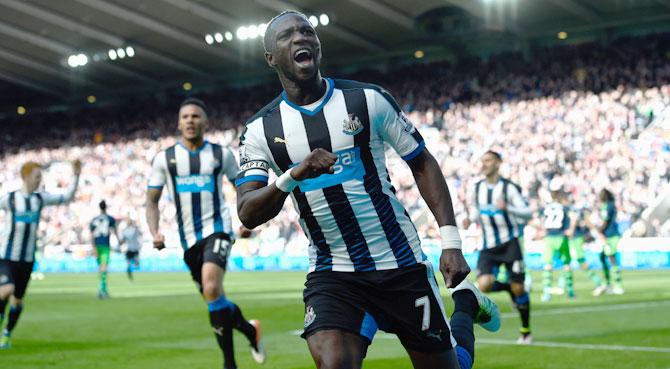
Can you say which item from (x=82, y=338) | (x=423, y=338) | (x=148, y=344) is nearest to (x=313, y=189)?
(x=423, y=338)

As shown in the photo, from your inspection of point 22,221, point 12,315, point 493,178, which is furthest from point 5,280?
point 493,178

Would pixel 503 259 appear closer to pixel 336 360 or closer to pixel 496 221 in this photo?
pixel 496 221

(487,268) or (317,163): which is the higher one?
(317,163)

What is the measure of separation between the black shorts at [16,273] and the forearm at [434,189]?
26.6 ft

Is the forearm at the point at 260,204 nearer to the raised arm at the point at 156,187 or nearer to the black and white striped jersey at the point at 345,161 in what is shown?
the black and white striped jersey at the point at 345,161

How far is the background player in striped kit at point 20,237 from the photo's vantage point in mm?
11781

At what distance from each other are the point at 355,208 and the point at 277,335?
8.05 metres

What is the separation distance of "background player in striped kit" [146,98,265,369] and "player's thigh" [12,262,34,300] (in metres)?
3.06

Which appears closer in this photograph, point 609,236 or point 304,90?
point 304,90

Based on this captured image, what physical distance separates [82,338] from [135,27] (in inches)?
1249

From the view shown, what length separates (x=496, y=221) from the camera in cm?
1244

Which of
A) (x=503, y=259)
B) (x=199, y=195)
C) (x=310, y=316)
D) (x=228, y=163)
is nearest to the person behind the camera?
(x=310, y=316)

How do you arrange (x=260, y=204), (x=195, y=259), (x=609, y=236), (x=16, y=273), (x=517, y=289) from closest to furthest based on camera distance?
(x=260, y=204) → (x=195, y=259) → (x=517, y=289) → (x=16, y=273) → (x=609, y=236)

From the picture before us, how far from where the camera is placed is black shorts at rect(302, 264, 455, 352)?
191 inches
